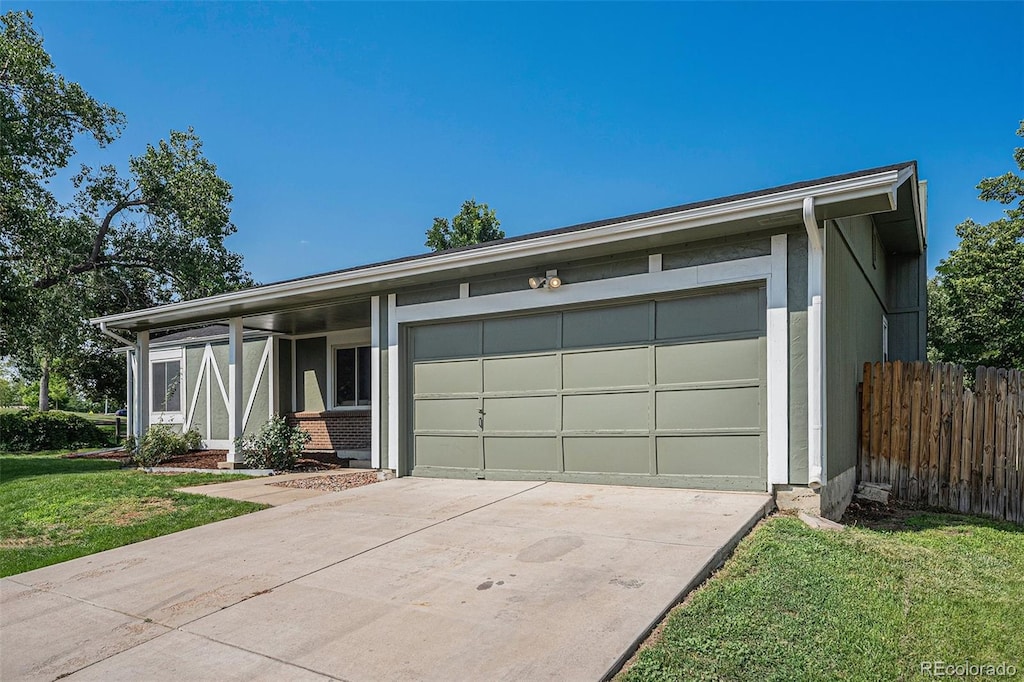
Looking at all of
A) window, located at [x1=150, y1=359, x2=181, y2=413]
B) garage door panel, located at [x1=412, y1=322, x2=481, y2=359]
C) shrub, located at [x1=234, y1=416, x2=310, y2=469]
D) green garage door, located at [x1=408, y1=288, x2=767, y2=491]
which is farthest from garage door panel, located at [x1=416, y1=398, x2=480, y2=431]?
window, located at [x1=150, y1=359, x2=181, y2=413]

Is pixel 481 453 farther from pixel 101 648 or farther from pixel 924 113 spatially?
pixel 924 113

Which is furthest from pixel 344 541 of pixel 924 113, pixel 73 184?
pixel 73 184

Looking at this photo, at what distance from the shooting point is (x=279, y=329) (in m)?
12.9

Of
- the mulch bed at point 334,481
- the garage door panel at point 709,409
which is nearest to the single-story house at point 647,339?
the garage door panel at point 709,409

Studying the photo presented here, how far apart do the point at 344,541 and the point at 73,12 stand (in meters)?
17.9

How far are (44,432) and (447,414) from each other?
54.5 ft

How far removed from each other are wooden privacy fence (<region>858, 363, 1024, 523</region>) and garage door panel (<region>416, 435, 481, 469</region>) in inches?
196

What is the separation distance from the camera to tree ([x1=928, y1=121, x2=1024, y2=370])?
53.7ft

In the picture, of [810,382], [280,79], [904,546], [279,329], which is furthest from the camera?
[280,79]

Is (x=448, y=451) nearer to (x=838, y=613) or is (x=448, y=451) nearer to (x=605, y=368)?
(x=605, y=368)

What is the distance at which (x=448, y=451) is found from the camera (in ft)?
27.2

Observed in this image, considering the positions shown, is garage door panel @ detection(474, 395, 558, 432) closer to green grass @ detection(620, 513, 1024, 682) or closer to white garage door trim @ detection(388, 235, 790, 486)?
white garage door trim @ detection(388, 235, 790, 486)

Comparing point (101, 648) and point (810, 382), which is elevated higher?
point (810, 382)

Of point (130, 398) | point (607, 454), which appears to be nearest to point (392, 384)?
point (607, 454)
